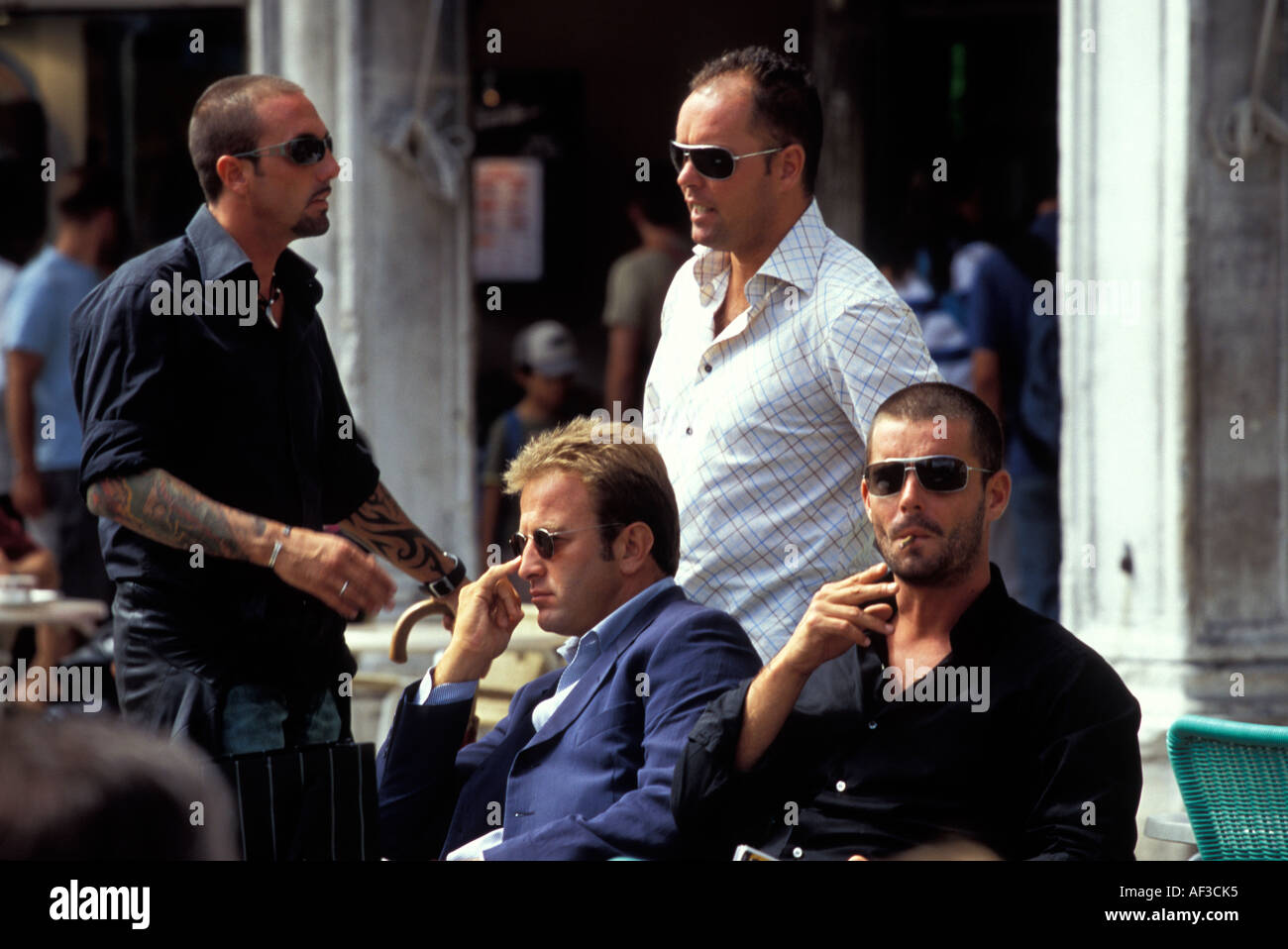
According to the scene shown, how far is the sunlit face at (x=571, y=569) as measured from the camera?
353 cm

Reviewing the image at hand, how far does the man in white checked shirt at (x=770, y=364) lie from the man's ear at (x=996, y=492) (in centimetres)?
37

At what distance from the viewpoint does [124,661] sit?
11.6 ft

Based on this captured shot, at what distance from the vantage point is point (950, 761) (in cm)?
301

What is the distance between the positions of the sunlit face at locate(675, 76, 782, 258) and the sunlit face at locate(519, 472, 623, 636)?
59 cm

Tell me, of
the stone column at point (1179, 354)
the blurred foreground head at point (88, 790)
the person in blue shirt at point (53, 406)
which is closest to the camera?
the blurred foreground head at point (88, 790)

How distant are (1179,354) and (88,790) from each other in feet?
15.7

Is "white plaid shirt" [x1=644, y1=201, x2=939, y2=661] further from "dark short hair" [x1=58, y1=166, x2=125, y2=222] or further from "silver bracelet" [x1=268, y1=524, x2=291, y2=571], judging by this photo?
"dark short hair" [x1=58, y1=166, x2=125, y2=222]

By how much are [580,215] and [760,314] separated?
6505 millimetres

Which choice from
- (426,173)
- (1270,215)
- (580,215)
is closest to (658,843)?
(1270,215)

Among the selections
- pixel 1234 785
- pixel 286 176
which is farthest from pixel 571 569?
pixel 1234 785

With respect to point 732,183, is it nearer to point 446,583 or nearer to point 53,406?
point 446,583

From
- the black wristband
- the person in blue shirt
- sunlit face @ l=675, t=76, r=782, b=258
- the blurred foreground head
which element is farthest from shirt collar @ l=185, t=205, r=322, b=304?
the person in blue shirt

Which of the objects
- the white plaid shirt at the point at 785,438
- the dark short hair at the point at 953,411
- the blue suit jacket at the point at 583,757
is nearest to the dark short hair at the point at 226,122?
the white plaid shirt at the point at 785,438

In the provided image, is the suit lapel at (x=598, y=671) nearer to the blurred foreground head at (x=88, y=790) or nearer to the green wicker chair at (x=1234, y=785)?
the green wicker chair at (x=1234, y=785)
